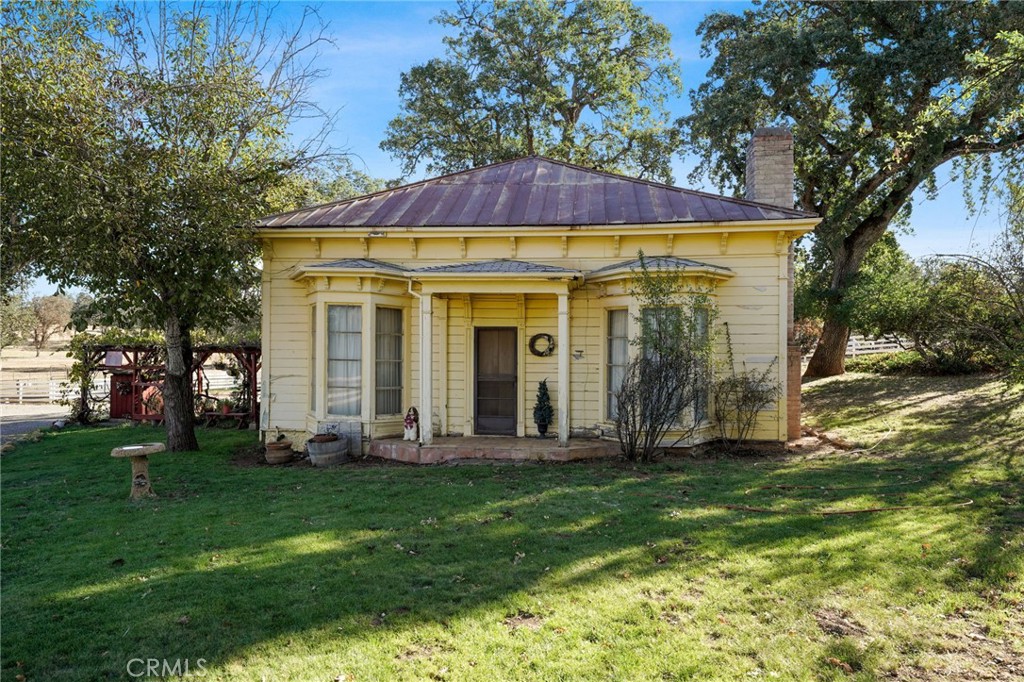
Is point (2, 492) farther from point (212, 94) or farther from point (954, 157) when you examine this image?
point (954, 157)

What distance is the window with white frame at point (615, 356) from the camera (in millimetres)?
9750

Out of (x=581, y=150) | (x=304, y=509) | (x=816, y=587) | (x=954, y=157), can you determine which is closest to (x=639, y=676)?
(x=816, y=587)

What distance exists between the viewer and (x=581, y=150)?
24.0 m

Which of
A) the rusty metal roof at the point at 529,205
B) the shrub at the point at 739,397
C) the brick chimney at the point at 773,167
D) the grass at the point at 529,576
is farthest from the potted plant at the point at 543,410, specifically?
the brick chimney at the point at 773,167

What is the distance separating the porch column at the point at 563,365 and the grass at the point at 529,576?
5.12ft

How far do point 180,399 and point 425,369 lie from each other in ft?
16.5

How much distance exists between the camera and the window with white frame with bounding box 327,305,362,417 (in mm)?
10062

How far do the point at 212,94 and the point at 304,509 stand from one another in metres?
7.28

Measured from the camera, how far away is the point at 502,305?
417 inches

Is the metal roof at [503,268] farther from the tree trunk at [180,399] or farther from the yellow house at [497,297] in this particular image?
the tree trunk at [180,399]

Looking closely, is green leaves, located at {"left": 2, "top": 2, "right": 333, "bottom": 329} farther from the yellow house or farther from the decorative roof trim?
the decorative roof trim

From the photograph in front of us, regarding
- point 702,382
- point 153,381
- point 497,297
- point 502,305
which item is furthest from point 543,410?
point 153,381

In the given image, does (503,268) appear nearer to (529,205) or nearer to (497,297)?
(497,297)

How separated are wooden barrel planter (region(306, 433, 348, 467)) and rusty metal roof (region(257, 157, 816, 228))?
371 centimetres
